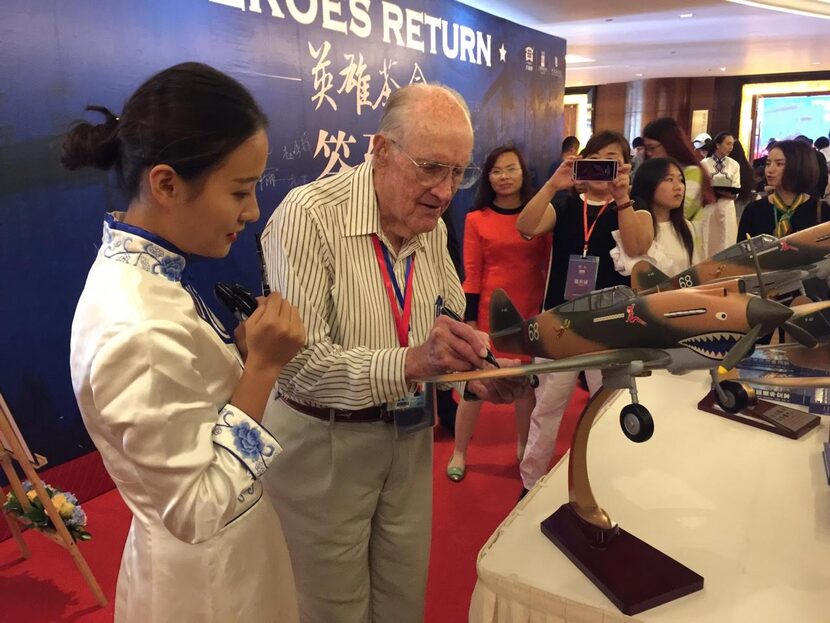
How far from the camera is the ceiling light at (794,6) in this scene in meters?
6.01

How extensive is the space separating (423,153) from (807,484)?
101 centimetres

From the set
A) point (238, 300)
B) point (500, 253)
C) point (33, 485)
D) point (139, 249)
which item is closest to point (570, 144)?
point (500, 253)

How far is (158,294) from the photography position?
83 centimetres

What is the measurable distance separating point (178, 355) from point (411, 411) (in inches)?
22.4

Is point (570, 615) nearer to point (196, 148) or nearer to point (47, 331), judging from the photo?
point (196, 148)

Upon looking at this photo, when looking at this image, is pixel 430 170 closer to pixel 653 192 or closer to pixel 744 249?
pixel 744 249

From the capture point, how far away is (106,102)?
2.43 m

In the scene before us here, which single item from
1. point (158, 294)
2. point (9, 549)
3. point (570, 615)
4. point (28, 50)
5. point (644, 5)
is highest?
point (644, 5)

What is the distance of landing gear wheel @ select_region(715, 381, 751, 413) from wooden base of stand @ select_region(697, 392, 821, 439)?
1.90 feet

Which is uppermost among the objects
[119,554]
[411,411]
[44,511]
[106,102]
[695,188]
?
[106,102]

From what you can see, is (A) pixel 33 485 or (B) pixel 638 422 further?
(A) pixel 33 485

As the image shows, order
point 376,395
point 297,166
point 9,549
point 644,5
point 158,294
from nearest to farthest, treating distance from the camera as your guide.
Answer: point 158,294 → point 376,395 → point 9,549 → point 297,166 → point 644,5

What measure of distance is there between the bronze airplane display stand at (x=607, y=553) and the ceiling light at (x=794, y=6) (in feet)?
20.6

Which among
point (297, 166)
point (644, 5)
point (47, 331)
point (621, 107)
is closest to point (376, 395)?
point (47, 331)
